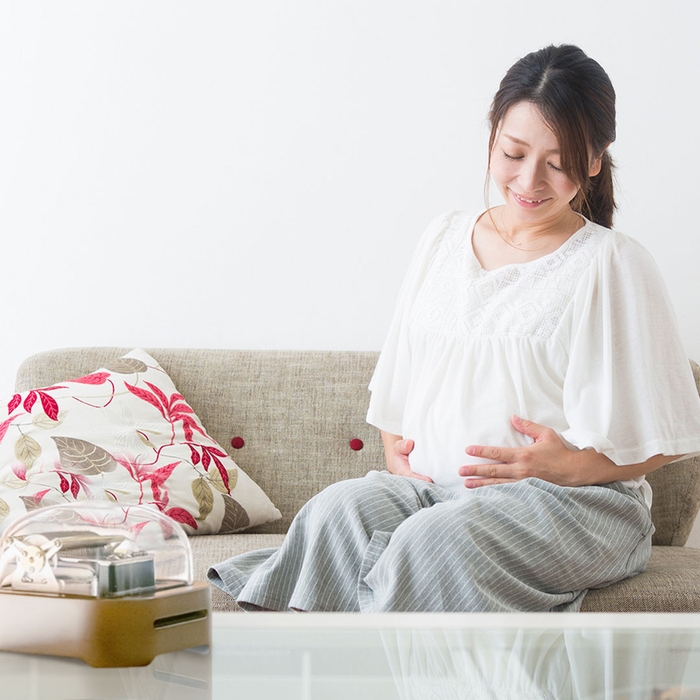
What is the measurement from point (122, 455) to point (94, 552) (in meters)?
1.17

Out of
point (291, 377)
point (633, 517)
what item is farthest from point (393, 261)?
point (633, 517)

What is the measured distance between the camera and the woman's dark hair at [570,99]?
1516 mm

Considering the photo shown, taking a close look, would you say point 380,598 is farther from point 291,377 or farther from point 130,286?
point 130,286

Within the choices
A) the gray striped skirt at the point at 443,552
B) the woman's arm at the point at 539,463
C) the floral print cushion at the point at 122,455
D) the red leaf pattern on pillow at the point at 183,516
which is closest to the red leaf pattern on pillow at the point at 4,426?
the floral print cushion at the point at 122,455

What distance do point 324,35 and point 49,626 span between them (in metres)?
1.84

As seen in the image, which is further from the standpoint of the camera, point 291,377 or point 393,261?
point 393,261

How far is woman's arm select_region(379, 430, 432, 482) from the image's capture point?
1.61 metres

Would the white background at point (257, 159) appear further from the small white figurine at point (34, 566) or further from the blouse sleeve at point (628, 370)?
the small white figurine at point (34, 566)

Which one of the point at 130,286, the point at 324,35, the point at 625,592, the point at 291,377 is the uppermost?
the point at 324,35

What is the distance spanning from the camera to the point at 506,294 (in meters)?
1.58

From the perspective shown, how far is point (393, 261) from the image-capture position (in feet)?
7.38

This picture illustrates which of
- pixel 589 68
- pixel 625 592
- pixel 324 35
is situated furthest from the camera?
pixel 324 35

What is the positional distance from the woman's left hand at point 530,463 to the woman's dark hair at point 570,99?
1.41ft

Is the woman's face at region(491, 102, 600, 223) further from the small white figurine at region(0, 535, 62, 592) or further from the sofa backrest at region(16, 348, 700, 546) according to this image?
the small white figurine at region(0, 535, 62, 592)
